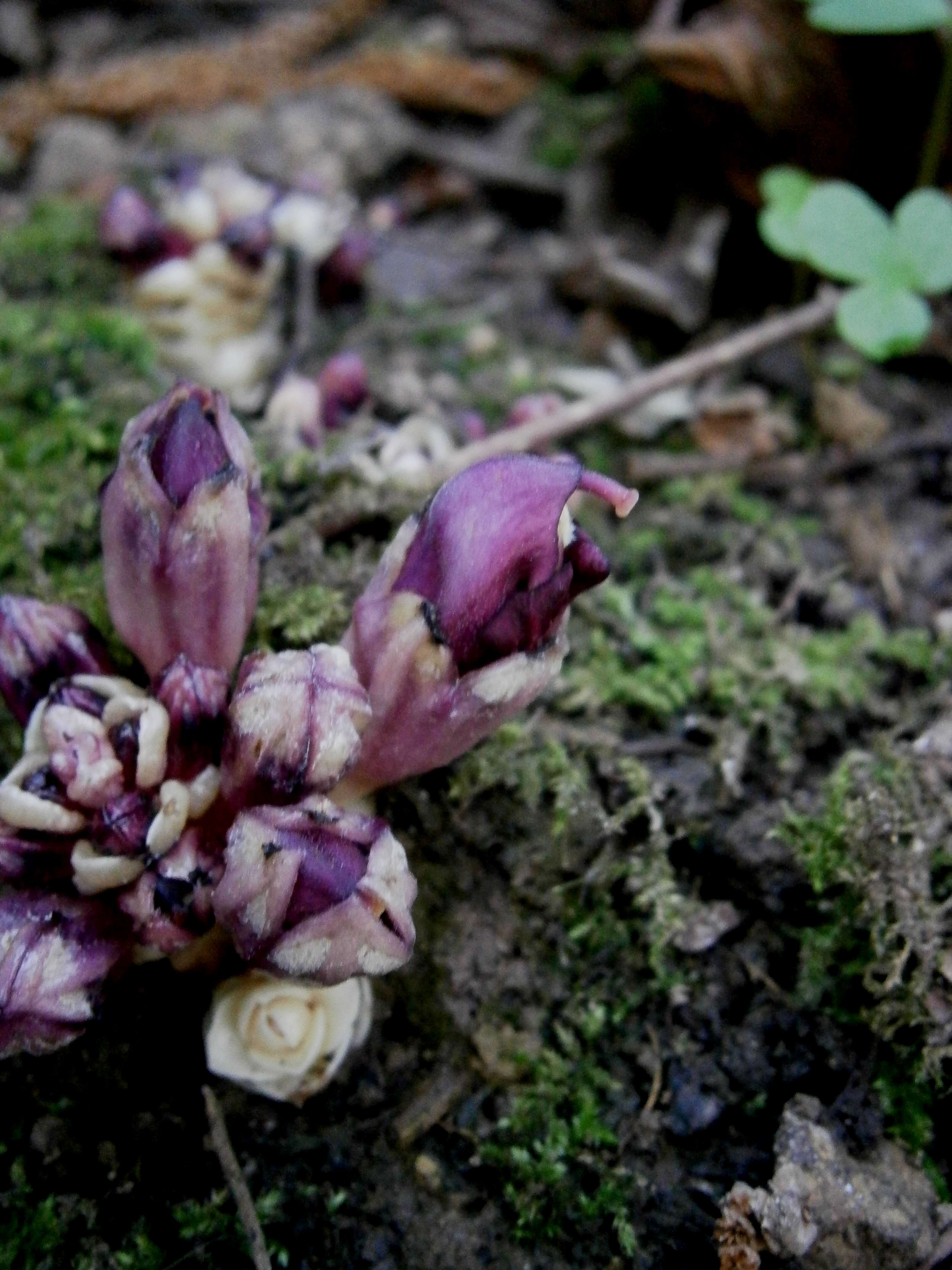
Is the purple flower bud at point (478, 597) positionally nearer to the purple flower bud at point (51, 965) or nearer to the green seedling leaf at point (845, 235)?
the purple flower bud at point (51, 965)

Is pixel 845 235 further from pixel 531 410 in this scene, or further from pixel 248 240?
pixel 248 240

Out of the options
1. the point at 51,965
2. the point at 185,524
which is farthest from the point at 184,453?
the point at 51,965

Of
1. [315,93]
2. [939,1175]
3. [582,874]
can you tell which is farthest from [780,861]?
[315,93]

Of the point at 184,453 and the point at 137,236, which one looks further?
the point at 137,236

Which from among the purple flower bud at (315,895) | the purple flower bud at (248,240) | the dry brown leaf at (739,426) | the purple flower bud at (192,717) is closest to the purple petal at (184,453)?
the purple flower bud at (192,717)

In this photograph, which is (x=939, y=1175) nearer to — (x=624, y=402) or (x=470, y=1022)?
(x=470, y=1022)

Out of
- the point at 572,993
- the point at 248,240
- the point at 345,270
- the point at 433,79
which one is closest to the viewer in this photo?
the point at 572,993
